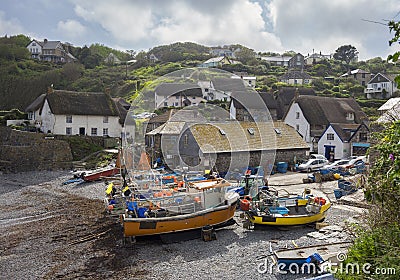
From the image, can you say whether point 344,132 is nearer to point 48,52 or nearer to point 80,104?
point 80,104

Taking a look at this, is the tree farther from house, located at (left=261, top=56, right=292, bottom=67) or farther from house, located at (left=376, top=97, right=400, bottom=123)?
house, located at (left=376, top=97, right=400, bottom=123)

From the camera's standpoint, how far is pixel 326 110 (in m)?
40.5

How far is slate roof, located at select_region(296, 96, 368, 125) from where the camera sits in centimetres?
3921

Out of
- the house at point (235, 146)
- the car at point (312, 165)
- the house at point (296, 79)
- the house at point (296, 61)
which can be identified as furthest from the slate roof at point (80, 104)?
the house at point (296, 61)

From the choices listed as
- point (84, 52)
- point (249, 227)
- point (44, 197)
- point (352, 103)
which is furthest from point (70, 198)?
point (84, 52)

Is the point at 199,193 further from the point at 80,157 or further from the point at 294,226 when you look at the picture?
the point at 80,157

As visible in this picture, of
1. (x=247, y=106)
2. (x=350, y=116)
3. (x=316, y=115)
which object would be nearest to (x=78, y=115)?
(x=247, y=106)

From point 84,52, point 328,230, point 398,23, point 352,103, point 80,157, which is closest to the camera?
point 398,23

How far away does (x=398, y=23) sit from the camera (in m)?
5.72

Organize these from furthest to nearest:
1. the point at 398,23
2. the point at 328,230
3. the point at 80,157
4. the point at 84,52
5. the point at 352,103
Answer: the point at 84,52 → the point at 352,103 → the point at 80,157 → the point at 328,230 → the point at 398,23

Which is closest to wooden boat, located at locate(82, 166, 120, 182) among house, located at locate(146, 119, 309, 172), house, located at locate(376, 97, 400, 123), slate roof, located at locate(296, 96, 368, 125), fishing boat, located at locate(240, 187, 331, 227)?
house, located at locate(146, 119, 309, 172)

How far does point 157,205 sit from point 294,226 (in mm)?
5780

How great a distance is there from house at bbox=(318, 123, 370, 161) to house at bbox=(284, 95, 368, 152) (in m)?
3.60

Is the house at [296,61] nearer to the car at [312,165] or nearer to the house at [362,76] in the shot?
the house at [362,76]
